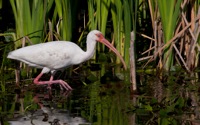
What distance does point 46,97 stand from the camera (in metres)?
10.5

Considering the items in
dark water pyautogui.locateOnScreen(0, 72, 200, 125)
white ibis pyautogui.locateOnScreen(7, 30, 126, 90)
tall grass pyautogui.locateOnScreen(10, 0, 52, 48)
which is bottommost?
dark water pyautogui.locateOnScreen(0, 72, 200, 125)

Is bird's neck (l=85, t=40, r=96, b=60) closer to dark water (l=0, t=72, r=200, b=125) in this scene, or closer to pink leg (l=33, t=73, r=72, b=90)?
dark water (l=0, t=72, r=200, b=125)

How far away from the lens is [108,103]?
997 centimetres

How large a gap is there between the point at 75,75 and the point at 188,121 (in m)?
3.55

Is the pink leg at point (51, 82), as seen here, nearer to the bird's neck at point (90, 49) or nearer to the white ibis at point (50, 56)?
the white ibis at point (50, 56)

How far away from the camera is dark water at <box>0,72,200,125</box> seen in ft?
29.6

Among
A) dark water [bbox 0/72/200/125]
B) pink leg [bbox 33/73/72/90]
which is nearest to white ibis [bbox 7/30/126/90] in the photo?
pink leg [bbox 33/73/72/90]

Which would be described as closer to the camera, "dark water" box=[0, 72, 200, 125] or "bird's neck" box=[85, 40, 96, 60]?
"dark water" box=[0, 72, 200, 125]

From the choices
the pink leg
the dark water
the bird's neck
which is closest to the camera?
the dark water

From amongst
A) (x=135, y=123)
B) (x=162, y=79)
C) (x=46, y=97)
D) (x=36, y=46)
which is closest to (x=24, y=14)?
(x=36, y=46)

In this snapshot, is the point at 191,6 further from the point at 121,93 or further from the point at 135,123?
the point at 135,123

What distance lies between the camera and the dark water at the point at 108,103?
9.02 metres

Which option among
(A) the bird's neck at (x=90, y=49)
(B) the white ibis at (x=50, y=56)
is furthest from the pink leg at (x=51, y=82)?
(A) the bird's neck at (x=90, y=49)

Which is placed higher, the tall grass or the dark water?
the tall grass
